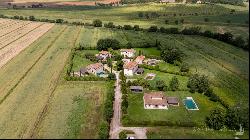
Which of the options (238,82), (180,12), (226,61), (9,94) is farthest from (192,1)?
(9,94)

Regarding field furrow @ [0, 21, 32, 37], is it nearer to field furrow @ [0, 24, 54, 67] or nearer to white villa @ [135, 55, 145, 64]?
field furrow @ [0, 24, 54, 67]

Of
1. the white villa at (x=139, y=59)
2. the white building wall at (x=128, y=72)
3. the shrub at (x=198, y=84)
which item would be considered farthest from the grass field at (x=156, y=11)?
the shrub at (x=198, y=84)

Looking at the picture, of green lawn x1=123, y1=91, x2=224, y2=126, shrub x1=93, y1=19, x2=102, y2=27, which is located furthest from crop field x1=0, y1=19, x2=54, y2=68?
green lawn x1=123, y1=91, x2=224, y2=126

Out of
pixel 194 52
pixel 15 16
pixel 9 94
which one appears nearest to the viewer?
pixel 9 94

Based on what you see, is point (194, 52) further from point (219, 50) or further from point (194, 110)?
point (194, 110)

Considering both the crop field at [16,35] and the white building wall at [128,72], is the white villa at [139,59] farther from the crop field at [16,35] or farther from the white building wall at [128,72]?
the crop field at [16,35]
